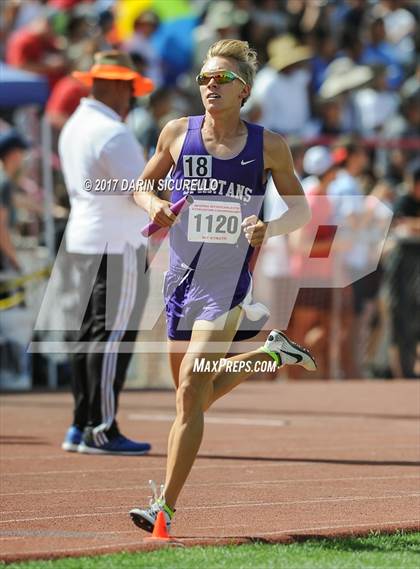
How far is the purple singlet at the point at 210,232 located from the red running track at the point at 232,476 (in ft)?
3.39

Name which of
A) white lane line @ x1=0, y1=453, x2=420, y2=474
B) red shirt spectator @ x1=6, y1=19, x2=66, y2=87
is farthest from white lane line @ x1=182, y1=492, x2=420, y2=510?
red shirt spectator @ x1=6, y1=19, x2=66, y2=87

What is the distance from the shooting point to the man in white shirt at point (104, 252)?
358 inches

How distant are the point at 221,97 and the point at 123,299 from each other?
3.01m

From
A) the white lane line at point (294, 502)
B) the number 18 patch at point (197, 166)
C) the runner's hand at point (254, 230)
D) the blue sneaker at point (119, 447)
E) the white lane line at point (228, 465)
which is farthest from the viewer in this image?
the blue sneaker at point (119, 447)

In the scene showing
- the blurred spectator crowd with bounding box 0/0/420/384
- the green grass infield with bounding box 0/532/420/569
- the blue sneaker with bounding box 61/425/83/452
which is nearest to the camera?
the green grass infield with bounding box 0/532/420/569

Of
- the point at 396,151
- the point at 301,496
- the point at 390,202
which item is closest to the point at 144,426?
the point at 301,496

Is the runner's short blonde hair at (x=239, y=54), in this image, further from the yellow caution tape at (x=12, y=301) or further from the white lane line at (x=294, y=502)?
the yellow caution tape at (x=12, y=301)

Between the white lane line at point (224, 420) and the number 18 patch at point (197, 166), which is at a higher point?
the number 18 patch at point (197, 166)

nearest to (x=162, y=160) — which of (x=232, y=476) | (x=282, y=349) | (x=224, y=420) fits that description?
(x=282, y=349)

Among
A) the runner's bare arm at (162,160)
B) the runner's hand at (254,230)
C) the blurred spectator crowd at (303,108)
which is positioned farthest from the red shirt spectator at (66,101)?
the runner's hand at (254,230)

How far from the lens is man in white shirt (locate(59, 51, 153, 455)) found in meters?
9.10

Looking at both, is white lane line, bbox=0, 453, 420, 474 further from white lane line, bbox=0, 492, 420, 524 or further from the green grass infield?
the green grass infield

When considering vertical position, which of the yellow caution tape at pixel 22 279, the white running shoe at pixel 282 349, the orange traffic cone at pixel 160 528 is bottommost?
the yellow caution tape at pixel 22 279

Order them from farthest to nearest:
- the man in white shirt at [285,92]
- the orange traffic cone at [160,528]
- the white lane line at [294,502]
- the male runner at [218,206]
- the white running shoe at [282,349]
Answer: the man in white shirt at [285,92] < the white lane line at [294,502] < the white running shoe at [282,349] < the male runner at [218,206] < the orange traffic cone at [160,528]
